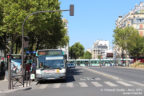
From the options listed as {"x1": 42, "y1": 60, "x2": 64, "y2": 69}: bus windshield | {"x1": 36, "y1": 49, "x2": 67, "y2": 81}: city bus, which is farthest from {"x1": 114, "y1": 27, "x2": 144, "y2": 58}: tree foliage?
{"x1": 42, "y1": 60, "x2": 64, "y2": 69}: bus windshield

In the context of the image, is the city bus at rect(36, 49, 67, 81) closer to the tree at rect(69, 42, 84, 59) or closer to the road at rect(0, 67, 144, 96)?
the road at rect(0, 67, 144, 96)

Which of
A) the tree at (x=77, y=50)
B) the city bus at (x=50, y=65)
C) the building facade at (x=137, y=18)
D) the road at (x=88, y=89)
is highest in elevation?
the building facade at (x=137, y=18)

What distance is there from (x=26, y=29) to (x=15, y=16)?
1878 millimetres

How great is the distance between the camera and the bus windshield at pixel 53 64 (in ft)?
71.3

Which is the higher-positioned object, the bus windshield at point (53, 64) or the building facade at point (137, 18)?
the building facade at point (137, 18)

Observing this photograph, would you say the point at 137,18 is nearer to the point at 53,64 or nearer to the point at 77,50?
the point at 77,50

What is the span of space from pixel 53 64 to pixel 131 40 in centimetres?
6295

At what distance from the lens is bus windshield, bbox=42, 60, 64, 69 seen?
21.7 m

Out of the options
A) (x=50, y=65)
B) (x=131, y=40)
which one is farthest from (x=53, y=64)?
(x=131, y=40)

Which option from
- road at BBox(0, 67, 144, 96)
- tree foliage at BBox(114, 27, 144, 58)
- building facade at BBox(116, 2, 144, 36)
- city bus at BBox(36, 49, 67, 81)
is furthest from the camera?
building facade at BBox(116, 2, 144, 36)

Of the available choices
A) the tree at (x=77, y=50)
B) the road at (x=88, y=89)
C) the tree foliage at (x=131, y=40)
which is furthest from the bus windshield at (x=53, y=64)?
the tree at (x=77, y=50)

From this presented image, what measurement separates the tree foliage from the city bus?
201 ft

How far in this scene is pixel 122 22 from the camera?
113000 mm

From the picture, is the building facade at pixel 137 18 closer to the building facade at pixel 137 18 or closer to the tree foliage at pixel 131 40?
the building facade at pixel 137 18
